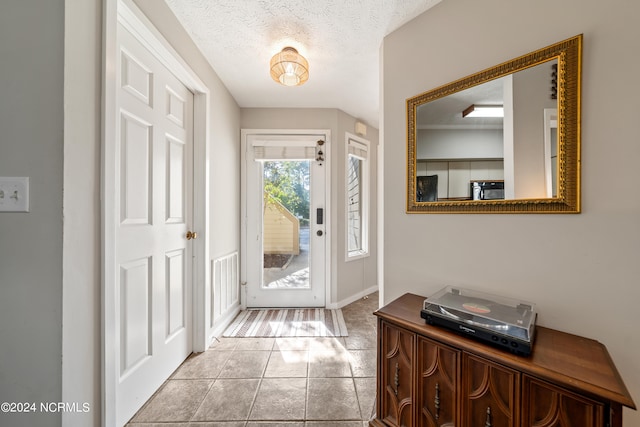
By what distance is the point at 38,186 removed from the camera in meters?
0.84

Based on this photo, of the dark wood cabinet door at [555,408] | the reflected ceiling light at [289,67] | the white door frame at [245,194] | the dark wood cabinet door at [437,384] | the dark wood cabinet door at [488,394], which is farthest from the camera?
the white door frame at [245,194]

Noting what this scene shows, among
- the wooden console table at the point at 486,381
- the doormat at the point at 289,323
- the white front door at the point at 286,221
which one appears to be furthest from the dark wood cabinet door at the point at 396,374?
the white front door at the point at 286,221

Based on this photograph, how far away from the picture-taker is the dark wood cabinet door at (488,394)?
78cm

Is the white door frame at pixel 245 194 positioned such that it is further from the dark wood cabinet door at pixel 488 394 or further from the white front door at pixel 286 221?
the dark wood cabinet door at pixel 488 394

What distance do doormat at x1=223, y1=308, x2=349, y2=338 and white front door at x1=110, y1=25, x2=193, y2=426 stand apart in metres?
0.56

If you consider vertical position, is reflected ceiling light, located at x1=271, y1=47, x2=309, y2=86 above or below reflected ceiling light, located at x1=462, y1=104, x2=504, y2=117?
above

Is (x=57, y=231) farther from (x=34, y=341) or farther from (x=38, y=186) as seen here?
(x=34, y=341)

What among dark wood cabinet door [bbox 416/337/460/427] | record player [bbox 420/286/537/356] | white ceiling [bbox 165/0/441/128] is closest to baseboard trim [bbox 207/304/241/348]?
dark wood cabinet door [bbox 416/337/460/427]

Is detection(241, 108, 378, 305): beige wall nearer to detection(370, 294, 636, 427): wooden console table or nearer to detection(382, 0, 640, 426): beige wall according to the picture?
detection(382, 0, 640, 426): beige wall

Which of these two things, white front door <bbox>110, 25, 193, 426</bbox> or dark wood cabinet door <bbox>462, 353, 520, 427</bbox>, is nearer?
dark wood cabinet door <bbox>462, 353, 520, 427</bbox>

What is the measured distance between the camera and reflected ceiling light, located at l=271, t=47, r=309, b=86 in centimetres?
160

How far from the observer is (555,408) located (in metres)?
0.71

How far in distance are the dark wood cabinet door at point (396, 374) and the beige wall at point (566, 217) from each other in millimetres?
390

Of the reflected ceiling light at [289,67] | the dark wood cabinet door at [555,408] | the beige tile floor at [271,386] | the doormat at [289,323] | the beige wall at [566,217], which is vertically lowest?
the beige tile floor at [271,386]
